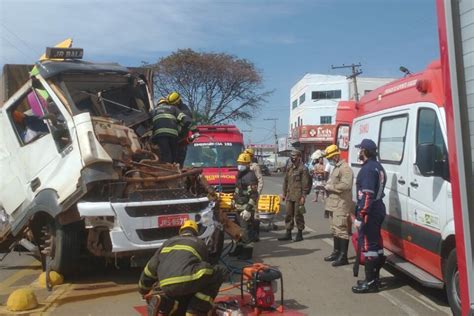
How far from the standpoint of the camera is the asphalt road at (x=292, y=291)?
19.9 ft

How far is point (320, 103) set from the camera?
6656 cm

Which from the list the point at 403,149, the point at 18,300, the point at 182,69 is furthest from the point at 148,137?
the point at 182,69

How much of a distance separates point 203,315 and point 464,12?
11.1 feet

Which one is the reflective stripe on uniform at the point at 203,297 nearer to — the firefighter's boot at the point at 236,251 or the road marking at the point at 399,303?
the road marking at the point at 399,303

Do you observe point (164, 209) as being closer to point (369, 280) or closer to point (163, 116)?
point (163, 116)

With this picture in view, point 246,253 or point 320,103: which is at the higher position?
point 320,103

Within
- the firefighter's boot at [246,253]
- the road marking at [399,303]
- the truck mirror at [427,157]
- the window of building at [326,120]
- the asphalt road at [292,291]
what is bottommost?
the road marking at [399,303]

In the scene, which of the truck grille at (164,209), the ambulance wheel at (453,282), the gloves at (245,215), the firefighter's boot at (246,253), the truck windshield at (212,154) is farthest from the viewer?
the truck windshield at (212,154)

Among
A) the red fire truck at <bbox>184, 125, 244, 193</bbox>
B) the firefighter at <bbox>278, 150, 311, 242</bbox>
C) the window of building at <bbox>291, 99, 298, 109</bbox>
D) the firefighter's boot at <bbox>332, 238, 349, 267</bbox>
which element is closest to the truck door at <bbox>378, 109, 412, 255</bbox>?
the firefighter's boot at <bbox>332, 238, 349, 267</bbox>

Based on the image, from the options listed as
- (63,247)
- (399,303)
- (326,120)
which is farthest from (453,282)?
(326,120)

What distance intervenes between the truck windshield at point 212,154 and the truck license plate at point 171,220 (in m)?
7.56

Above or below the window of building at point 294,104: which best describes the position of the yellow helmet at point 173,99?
below

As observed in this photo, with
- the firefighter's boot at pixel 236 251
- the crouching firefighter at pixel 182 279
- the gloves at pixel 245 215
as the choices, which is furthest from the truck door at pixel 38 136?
the gloves at pixel 245 215

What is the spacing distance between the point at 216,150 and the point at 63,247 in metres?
8.20
